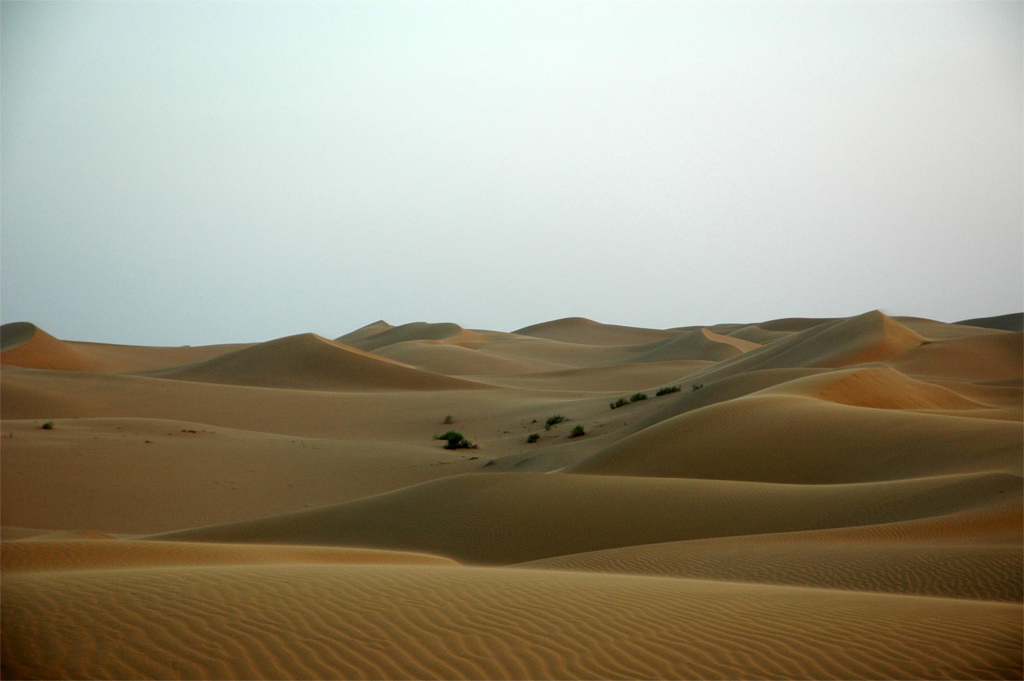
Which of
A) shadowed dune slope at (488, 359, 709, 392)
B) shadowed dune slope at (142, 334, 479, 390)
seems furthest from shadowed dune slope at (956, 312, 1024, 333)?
shadowed dune slope at (142, 334, 479, 390)

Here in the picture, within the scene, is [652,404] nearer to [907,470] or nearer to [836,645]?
[907,470]

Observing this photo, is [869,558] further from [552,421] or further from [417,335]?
[417,335]

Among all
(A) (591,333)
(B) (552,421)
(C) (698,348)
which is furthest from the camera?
(A) (591,333)

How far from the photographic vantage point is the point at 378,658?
14.4 ft

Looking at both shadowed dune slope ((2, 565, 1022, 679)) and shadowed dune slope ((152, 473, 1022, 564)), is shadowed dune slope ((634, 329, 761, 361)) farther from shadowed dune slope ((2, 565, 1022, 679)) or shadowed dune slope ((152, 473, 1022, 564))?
shadowed dune slope ((2, 565, 1022, 679))

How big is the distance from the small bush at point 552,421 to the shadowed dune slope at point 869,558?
1676cm

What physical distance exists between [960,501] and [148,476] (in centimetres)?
1625

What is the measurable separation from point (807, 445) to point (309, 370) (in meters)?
33.1

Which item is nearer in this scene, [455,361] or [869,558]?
[869,558]

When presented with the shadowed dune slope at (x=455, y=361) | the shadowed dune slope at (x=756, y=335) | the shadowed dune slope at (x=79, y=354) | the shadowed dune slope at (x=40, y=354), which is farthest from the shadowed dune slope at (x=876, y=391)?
the shadowed dune slope at (x=756, y=335)

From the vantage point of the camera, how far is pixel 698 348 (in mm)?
63219

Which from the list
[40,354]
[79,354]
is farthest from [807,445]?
[79,354]

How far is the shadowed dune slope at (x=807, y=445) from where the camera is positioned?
48.2 ft

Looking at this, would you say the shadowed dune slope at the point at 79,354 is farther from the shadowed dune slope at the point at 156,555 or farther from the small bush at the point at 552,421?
the shadowed dune slope at the point at 156,555
